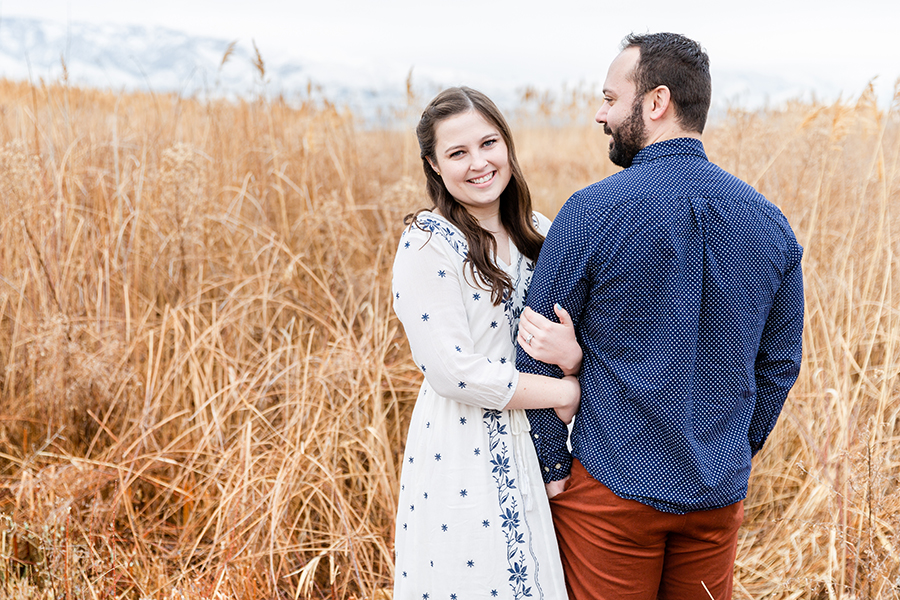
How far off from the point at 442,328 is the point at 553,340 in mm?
239

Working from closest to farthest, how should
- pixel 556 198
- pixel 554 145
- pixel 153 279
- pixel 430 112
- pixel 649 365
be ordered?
1. pixel 649 365
2. pixel 430 112
3. pixel 153 279
4. pixel 556 198
5. pixel 554 145

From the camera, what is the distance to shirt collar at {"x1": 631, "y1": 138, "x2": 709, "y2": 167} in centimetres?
127

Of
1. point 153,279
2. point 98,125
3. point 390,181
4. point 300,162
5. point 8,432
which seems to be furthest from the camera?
point 390,181

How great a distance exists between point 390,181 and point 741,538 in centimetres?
297

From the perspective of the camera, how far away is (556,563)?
1.44 meters

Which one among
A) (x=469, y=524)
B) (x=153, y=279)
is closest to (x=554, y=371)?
(x=469, y=524)

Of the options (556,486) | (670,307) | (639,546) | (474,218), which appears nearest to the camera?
(670,307)

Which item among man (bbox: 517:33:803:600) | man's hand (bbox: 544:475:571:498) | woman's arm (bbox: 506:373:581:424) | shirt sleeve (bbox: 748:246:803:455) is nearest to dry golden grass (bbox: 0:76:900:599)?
shirt sleeve (bbox: 748:246:803:455)

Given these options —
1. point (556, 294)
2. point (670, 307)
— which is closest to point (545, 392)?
point (556, 294)

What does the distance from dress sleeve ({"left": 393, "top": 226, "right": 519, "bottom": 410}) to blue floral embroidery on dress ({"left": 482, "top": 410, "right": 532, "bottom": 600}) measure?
0.15 metres

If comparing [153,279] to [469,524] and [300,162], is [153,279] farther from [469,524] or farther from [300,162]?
[469,524]

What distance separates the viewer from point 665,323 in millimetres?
1217

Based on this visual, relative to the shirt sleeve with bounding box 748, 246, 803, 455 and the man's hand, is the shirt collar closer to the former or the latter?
the shirt sleeve with bounding box 748, 246, 803, 455

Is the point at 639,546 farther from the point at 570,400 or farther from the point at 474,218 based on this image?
the point at 474,218
